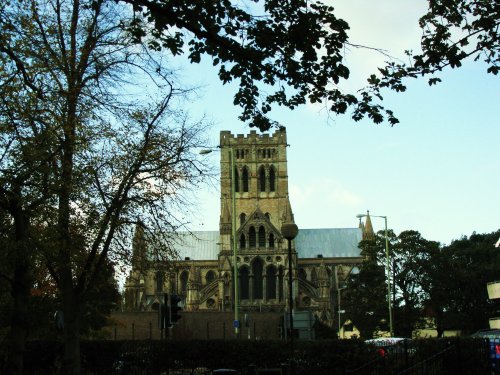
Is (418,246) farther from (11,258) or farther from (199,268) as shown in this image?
(11,258)

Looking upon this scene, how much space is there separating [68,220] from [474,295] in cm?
5067

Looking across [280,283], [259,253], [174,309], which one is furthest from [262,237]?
[174,309]

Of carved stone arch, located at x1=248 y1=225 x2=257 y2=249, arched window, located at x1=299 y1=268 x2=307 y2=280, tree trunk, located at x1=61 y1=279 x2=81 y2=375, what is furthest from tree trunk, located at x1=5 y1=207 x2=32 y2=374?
arched window, located at x1=299 y1=268 x2=307 y2=280

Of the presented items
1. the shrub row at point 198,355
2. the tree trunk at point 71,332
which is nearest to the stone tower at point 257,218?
the shrub row at point 198,355

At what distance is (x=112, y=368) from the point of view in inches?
888

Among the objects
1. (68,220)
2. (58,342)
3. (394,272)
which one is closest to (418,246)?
(394,272)

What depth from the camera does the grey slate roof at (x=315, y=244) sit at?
96438 mm

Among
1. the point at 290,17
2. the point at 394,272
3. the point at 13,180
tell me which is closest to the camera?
the point at 290,17

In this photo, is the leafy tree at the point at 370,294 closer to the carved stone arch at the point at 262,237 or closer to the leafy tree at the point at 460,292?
the leafy tree at the point at 460,292

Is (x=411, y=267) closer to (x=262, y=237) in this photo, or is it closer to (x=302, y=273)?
(x=262, y=237)

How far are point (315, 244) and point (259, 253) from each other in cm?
1790

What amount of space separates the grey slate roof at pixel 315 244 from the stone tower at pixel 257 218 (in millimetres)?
8917

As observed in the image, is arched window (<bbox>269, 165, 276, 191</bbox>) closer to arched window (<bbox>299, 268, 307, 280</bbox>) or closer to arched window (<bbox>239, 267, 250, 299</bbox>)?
arched window (<bbox>299, 268, 307, 280</bbox>)

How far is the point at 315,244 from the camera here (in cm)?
9838
